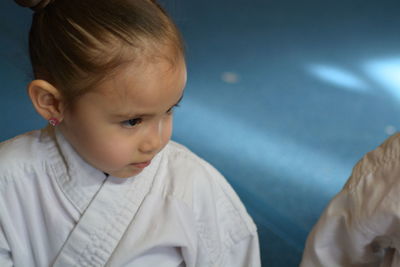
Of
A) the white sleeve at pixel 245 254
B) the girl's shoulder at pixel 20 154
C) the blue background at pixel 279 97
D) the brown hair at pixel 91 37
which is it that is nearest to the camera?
the brown hair at pixel 91 37

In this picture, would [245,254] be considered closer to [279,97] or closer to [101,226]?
[101,226]

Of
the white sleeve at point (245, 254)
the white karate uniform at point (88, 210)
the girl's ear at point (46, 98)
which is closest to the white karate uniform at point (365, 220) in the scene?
the white sleeve at point (245, 254)

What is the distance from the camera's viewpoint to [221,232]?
92cm

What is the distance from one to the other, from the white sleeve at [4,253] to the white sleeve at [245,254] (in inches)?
16.5

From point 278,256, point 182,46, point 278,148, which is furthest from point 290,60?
point 182,46

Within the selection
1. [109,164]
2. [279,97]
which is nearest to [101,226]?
[109,164]

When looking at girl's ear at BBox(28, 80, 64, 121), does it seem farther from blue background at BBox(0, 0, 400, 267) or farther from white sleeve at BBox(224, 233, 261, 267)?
blue background at BBox(0, 0, 400, 267)

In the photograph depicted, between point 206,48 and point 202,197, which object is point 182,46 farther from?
point 206,48

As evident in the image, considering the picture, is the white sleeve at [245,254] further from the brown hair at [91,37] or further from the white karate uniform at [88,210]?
the brown hair at [91,37]

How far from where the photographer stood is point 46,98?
71 centimetres

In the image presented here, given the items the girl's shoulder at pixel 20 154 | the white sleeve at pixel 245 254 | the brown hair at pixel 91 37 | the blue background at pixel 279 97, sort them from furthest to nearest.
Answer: the blue background at pixel 279 97 → the white sleeve at pixel 245 254 → the girl's shoulder at pixel 20 154 → the brown hair at pixel 91 37

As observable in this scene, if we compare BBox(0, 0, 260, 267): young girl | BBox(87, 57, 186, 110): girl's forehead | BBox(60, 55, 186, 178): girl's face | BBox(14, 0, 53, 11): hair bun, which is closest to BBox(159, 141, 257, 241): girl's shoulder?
BBox(0, 0, 260, 267): young girl

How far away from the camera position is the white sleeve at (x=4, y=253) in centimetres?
82

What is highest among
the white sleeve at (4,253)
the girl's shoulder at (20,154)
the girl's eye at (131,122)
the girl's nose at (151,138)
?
the girl's eye at (131,122)
